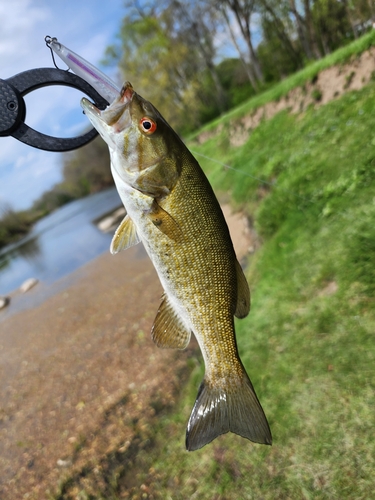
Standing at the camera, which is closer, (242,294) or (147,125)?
(147,125)

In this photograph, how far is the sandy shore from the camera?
5.04 metres

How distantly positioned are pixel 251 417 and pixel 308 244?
13.3 ft

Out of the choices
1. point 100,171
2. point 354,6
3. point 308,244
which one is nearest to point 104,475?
point 308,244

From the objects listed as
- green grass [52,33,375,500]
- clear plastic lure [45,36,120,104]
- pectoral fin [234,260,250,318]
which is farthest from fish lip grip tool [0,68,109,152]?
green grass [52,33,375,500]

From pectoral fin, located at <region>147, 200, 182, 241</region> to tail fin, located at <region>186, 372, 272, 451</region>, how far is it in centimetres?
86

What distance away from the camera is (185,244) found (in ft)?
5.65

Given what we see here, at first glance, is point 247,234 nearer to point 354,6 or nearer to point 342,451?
point 342,451

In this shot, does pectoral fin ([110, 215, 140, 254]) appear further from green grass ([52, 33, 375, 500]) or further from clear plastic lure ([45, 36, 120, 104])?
green grass ([52, 33, 375, 500])

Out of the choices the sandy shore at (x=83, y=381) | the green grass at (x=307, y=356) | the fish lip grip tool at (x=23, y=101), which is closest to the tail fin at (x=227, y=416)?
the fish lip grip tool at (x=23, y=101)

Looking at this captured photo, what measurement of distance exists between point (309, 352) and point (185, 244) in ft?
9.65

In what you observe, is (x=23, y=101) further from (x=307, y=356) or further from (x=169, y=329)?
(x=307, y=356)

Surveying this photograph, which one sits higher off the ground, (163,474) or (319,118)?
(319,118)

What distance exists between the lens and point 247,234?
8.01 metres

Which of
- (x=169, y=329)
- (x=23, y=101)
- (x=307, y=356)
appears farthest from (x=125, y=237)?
(x=307, y=356)
